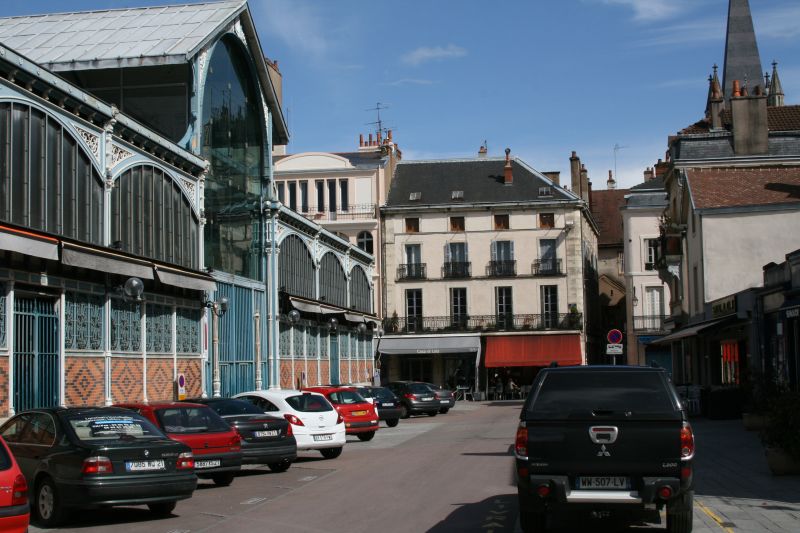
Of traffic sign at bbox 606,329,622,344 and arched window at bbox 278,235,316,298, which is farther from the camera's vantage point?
arched window at bbox 278,235,316,298

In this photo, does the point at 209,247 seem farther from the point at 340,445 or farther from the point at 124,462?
the point at 124,462

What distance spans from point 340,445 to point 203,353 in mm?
8335

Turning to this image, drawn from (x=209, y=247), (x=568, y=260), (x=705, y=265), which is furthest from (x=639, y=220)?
(x=209, y=247)

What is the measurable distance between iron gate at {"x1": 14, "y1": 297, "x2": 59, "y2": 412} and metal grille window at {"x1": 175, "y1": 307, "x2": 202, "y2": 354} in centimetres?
672

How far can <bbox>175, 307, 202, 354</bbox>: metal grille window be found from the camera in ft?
93.7

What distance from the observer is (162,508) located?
14.7 metres

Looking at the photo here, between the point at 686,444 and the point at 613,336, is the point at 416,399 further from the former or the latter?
the point at 686,444

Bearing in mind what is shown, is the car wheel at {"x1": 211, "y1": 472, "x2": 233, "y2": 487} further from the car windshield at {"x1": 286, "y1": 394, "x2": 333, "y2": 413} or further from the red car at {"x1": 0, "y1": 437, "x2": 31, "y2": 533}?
the red car at {"x1": 0, "y1": 437, "x2": 31, "y2": 533}

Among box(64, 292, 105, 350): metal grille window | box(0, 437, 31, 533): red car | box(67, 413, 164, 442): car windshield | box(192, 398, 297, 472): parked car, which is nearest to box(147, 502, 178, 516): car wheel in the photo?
box(67, 413, 164, 442): car windshield

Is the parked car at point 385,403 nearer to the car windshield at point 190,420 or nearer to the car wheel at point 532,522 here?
the car windshield at point 190,420

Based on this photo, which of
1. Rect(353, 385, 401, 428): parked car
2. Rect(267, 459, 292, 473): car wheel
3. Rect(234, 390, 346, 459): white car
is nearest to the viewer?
Rect(267, 459, 292, 473): car wheel

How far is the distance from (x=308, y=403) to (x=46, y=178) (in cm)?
724

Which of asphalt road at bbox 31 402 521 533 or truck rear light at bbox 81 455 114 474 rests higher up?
truck rear light at bbox 81 455 114 474

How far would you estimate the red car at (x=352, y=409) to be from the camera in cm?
2819
